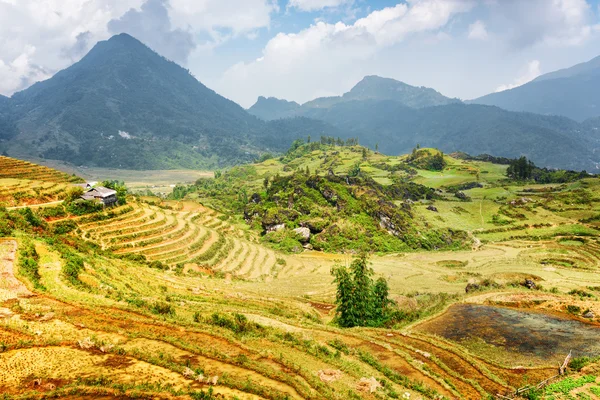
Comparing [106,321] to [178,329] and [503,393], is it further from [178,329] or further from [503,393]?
[503,393]

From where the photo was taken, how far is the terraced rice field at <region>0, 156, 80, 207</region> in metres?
45.6

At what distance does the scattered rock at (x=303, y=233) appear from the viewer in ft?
271

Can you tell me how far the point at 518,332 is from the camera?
2788cm

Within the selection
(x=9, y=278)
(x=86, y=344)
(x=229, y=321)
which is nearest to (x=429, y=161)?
(x=229, y=321)

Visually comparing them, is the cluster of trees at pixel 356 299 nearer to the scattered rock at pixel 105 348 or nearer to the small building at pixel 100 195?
the scattered rock at pixel 105 348

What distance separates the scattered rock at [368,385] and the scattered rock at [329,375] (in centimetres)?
119

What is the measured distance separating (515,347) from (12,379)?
30884 millimetres

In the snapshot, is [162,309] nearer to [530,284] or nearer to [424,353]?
[424,353]

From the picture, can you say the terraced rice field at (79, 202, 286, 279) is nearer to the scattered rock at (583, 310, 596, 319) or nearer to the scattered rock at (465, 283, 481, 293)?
the scattered rock at (465, 283, 481, 293)

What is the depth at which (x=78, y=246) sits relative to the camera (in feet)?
118

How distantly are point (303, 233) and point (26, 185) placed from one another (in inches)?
2163

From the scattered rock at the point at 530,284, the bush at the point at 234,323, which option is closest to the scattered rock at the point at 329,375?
the bush at the point at 234,323

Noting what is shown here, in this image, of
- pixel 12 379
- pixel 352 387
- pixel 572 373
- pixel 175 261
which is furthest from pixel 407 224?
pixel 12 379

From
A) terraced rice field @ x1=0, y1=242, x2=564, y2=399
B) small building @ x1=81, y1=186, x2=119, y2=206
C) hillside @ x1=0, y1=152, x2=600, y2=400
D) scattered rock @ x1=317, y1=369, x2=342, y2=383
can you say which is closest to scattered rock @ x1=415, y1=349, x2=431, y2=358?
terraced rice field @ x1=0, y1=242, x2=564, y2=399
